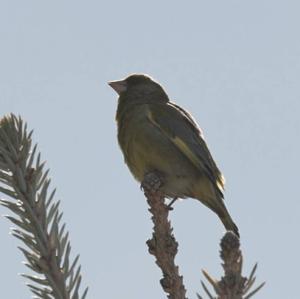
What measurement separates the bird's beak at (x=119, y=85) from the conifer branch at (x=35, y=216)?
5263mm

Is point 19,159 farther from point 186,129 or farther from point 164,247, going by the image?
point 186,129

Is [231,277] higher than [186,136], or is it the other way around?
[186,136]

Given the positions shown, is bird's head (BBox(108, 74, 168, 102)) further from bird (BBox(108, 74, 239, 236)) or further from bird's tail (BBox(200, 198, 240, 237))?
bird's tail (BBox(200, 198, 240, 237))

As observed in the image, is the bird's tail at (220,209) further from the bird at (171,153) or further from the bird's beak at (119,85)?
Result: the bird's beak at (119,85)

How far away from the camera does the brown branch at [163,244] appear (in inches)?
69.6

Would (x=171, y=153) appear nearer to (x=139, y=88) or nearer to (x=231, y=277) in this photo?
(x=139, y=88)

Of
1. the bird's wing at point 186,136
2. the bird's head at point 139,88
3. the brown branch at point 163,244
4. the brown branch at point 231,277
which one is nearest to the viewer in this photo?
the brown branch at point 231,277

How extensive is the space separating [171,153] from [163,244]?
364 centimetres

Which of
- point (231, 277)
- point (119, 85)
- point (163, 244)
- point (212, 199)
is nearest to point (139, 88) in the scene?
point (119, 85)

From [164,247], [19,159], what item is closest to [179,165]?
[164,247]

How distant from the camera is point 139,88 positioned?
7023 millimetres

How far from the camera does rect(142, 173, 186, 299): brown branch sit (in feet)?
5.80

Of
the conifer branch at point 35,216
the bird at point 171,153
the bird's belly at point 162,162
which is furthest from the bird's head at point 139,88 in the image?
the conifer branch at point 35,216

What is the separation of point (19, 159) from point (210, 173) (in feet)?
13.7
